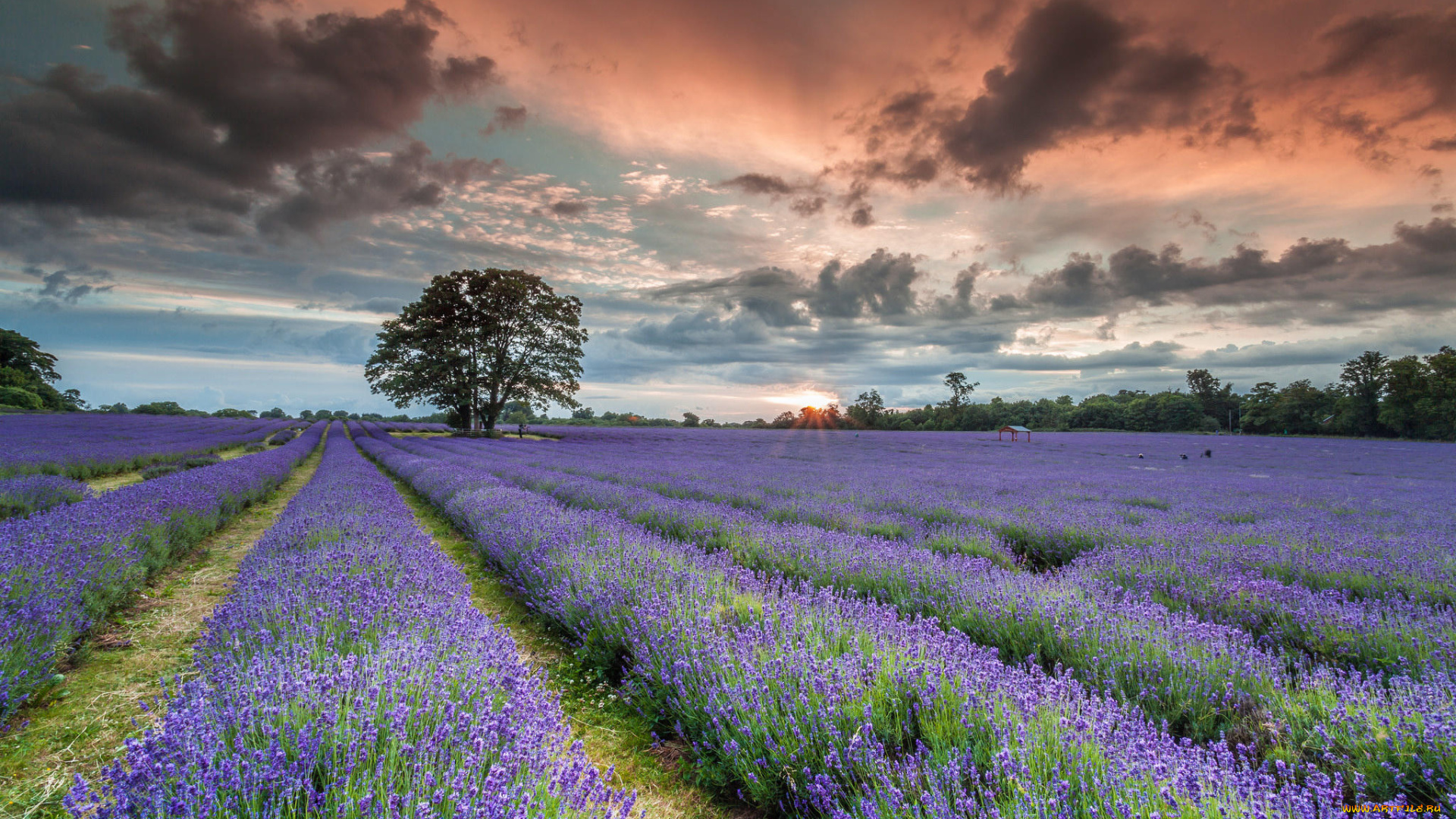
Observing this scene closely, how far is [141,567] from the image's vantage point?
4.25m

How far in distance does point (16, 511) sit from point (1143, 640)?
36.9 feet

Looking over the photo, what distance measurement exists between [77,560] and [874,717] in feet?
16.9

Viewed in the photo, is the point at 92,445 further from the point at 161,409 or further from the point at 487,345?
the point at 161,409

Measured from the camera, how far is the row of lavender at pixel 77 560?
2.60m

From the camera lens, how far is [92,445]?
1438 centimetres

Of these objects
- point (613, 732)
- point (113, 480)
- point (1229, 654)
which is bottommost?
point (613, 732)

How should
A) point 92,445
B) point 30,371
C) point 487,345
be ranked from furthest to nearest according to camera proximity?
point 30,371, point 487,345, point 92,445

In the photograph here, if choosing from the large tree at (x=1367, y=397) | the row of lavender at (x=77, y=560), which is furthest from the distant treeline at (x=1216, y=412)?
the row of lavender at (x=77, y=560)

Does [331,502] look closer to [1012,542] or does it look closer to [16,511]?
[16,511]

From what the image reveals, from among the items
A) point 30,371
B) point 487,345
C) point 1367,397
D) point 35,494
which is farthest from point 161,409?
point 1367,397

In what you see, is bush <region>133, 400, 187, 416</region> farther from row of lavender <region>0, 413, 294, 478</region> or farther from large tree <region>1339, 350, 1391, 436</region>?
large tree <region>1339, 350, 1391, 436</region>

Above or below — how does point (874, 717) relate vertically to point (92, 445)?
below

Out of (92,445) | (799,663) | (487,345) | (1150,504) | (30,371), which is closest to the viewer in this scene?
(799,663)

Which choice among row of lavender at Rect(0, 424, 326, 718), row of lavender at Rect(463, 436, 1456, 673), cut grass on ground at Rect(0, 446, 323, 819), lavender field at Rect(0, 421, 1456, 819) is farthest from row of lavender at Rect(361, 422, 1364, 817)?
row of lavender at Rect(0, 424, 326, 718)
